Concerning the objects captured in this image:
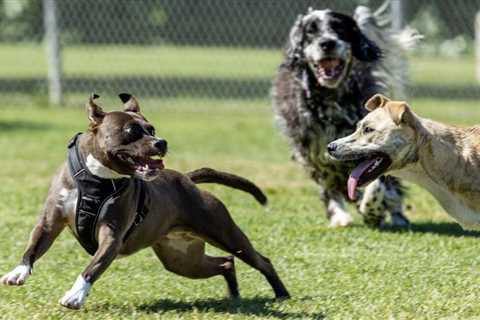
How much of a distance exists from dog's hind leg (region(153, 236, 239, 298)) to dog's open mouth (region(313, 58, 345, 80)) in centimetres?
224

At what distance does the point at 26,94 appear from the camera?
17047 millimetres

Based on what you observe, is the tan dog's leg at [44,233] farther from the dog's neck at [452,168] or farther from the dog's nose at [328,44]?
the dog's nose at [328,44]

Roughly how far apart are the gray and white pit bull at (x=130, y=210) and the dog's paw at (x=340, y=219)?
Result: 226cm

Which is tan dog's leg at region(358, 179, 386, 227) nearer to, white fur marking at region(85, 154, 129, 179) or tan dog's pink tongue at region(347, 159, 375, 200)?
tan dog's pink tongue at region(347, 159, 375, 200)

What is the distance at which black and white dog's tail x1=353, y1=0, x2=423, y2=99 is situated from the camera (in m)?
8.27

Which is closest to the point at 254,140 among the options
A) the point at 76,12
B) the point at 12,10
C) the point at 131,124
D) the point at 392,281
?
the point at 76,12

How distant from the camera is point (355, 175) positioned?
5488mm

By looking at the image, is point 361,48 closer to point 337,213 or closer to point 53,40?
point 337,213

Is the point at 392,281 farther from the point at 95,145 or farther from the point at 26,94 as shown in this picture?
the point at 26,94

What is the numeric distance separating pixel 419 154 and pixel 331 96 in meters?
2.43

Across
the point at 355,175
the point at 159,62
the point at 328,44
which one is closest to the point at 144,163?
the point at 355,175

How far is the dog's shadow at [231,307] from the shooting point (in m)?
5.38

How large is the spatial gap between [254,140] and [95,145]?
790cm

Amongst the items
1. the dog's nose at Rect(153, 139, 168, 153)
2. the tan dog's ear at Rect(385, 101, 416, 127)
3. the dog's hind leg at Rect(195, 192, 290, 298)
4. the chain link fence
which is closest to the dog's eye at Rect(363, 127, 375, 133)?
the tan dog's ear at Rect(385, 101, 416, 127)
